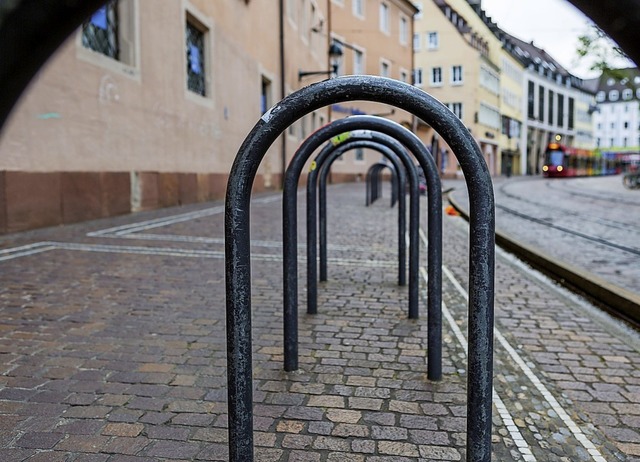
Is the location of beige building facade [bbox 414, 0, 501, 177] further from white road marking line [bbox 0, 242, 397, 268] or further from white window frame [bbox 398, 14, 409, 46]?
white road marking line [bbox 0, 242, 397, 268]

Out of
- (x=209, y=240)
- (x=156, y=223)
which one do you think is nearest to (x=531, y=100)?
(x=156, y=223)

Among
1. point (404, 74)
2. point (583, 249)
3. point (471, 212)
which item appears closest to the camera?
point (471, 212)

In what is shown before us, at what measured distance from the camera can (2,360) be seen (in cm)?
313

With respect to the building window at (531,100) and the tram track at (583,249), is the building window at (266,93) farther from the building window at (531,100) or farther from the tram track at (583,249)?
the building window at (531,100)

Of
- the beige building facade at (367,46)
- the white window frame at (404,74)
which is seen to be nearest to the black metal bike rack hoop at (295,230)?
the beige building facade at (367,46)

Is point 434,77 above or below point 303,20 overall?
above

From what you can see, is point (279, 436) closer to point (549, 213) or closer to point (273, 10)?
point (549, 213)

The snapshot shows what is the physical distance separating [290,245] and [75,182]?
22.1 ft

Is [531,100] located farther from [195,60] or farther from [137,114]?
[137,114]

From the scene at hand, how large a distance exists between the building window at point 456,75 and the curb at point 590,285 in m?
48.8

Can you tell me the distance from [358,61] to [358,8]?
311cm

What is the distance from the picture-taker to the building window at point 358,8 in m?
35.6

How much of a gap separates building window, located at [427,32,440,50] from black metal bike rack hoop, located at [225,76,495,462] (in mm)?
54982

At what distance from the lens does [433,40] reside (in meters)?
53.6
